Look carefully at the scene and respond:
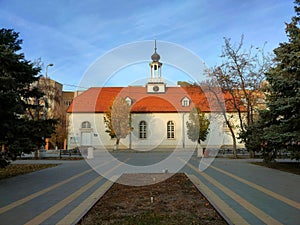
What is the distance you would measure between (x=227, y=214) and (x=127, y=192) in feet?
11.8

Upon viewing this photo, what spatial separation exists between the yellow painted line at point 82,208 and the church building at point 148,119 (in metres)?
32.1

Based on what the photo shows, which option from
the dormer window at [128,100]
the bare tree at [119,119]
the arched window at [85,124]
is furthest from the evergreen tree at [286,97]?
the arched window at [85,124]

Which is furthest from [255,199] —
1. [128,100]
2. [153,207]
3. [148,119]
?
[148,119]

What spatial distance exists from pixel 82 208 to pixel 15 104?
5.55 metres

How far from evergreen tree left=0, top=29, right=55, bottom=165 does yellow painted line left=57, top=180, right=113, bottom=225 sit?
12.2 ft

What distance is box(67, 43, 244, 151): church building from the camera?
42.8 metres

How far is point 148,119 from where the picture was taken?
156 feet

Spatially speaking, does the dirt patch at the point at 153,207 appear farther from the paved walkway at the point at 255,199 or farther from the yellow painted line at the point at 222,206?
the paved walkway at the point at 255,199

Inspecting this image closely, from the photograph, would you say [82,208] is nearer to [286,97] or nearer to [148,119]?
[286,97]

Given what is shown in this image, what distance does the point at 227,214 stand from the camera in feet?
20.2

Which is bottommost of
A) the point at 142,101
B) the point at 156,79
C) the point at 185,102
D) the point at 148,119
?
the point at 148,119

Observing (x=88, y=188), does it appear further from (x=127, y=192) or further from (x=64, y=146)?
(x=64, y=146)

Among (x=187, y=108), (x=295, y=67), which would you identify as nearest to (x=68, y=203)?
(x=295, y=67)

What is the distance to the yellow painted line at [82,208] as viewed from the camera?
5.72m
